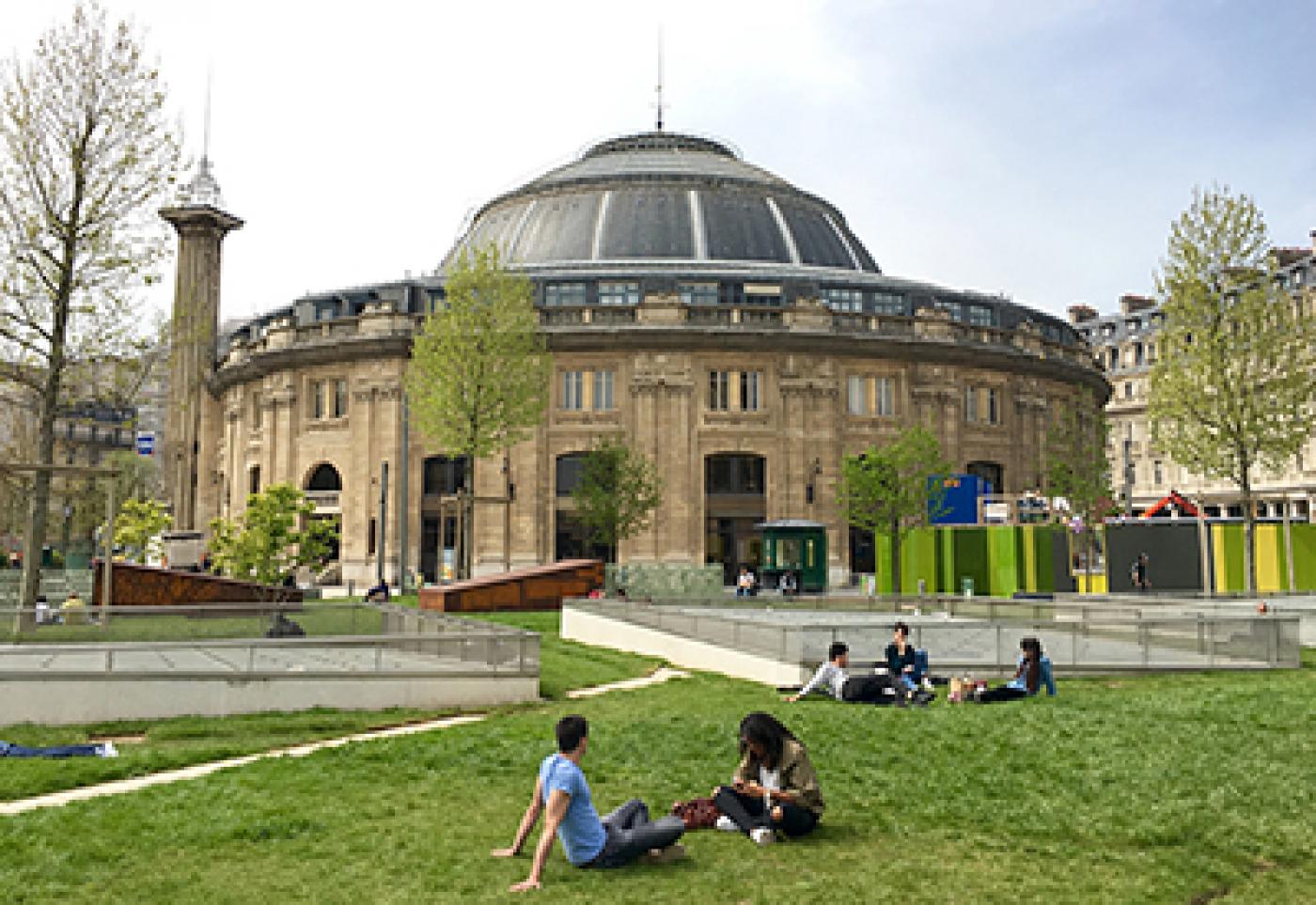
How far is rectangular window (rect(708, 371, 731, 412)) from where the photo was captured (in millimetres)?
50750

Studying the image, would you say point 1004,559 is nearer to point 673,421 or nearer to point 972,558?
point 972,558

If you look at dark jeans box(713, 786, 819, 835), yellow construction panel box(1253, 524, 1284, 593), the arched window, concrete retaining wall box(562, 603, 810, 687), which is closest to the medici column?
the arched window

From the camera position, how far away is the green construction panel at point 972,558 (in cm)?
3797

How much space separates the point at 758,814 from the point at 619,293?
151 ft

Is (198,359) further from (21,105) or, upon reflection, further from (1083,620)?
(1083,620)

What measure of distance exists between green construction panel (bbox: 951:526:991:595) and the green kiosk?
5156mm

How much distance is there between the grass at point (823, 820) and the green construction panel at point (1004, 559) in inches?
897

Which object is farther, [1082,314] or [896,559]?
Answer: [1082,314]

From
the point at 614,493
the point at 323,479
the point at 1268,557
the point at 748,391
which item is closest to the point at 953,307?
the point at 748,391

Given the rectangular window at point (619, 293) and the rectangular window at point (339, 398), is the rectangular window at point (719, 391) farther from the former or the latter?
the rectangular window at point (339, 398)

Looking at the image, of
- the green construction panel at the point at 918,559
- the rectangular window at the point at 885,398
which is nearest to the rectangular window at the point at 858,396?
the rectangular window at the point at 885,398

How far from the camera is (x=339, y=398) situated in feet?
178

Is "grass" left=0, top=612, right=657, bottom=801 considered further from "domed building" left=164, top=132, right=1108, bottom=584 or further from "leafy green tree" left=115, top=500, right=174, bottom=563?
"leafy green tree" left=115, top=500, right=174, bottom=563

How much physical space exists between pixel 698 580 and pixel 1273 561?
60.3 feet
